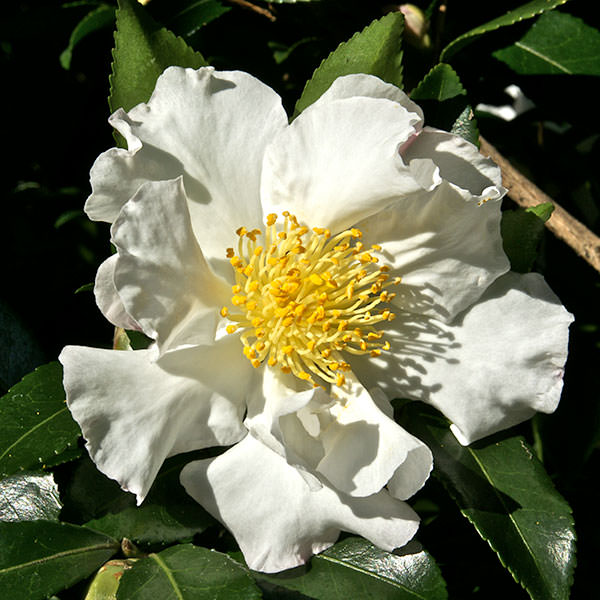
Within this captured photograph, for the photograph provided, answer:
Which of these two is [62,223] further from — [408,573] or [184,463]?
[408,573]

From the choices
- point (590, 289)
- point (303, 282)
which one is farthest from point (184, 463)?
point (590, 289)

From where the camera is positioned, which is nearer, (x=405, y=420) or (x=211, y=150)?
(x=211, y=150)

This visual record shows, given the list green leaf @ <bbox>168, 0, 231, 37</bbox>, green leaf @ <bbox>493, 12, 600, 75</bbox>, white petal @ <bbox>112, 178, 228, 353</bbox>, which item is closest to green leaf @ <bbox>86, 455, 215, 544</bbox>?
white petal @ <bbox>112, 178, 228, 353</bbox>

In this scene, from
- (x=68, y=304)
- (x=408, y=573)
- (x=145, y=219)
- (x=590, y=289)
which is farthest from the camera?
(x=590, y=289)

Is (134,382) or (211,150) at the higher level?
(211,150)

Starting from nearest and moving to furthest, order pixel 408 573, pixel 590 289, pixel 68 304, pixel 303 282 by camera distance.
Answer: pixel 408 573 < pixel 303 282 < pixel 68 304 < pixel 590 289

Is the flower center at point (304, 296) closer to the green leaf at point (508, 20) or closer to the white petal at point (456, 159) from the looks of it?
the white petal at point (456, 159)
